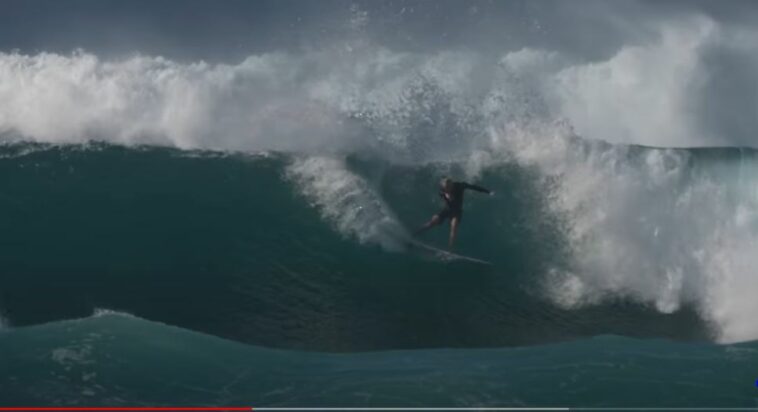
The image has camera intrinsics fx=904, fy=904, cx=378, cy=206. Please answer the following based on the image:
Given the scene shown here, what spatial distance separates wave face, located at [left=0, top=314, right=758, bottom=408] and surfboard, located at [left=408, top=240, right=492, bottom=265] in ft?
8.32

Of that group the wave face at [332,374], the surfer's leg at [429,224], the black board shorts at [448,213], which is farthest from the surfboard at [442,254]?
the wave face at [332,374]

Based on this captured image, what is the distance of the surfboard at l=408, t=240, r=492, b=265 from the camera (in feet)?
47.8

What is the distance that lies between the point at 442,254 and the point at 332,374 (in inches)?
164

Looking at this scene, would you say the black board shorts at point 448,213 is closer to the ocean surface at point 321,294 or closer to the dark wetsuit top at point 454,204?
the dark wetsuit top at point 454,204

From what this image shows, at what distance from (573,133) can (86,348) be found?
9.94 m

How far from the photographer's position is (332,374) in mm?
11023

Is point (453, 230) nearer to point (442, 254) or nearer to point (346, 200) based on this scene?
point (442, 254)

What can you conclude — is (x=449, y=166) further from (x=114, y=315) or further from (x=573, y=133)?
(x=114, y=315)

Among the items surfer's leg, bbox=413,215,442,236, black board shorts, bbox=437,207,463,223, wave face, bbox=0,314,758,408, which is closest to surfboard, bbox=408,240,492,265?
surfer's leg, bbox=413,215,442,236

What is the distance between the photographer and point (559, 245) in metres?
15.2

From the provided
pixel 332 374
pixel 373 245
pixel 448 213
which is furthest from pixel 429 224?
pixel 332 374

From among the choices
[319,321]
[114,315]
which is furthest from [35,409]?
[319,321]

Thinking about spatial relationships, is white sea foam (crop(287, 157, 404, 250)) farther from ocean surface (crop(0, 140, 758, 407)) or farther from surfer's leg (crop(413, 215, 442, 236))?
surfer's leg (crop(413, 215, 442, 236))

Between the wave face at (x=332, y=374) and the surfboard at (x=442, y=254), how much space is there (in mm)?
2535
